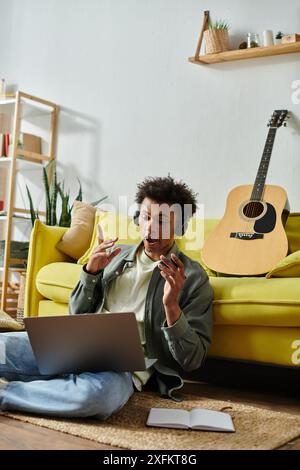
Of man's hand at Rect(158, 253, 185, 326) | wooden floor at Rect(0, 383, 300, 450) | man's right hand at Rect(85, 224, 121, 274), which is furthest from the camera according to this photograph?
man's right hand at Rect(85, 224, 121, 274)

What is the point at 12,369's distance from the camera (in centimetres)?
188

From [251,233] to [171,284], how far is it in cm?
78

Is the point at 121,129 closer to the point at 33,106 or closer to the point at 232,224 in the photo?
the point at 33,106

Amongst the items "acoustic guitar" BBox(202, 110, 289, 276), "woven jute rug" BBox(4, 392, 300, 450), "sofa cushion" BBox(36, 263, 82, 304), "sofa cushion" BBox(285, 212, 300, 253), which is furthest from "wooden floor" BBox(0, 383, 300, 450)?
"sofa cushion" BBox(36, 263, 82, 304)

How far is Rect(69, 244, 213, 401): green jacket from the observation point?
190 centimetres

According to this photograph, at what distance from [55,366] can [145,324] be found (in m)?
0.35

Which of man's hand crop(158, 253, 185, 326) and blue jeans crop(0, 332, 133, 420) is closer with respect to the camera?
blue jeans crop(0, 332, 133, 420)

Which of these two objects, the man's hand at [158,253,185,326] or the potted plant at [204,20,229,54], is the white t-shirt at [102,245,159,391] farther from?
the potted plant at [204,20,229,54]

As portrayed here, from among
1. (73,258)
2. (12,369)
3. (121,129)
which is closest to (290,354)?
(12,369)

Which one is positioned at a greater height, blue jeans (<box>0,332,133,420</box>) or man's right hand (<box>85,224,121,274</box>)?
man's right hand (<box>85,224,121,274</box>)

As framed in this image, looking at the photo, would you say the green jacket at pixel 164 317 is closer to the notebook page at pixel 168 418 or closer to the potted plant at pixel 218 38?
the notebook page at pixel 168 418

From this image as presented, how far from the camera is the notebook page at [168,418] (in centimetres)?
163

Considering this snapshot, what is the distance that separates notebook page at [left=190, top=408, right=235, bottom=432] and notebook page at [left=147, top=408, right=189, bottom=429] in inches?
0.9

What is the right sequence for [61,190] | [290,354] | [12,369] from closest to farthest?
[12,369] → [290,354] → [61,190]
